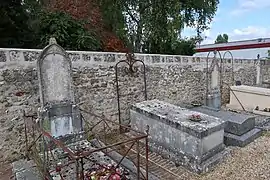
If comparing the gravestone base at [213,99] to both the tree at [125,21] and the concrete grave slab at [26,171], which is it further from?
the concrete grave slab at [26,171]

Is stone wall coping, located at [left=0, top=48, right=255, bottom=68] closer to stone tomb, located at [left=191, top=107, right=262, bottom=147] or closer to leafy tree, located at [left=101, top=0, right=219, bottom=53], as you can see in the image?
leafy tree, located at [left=101, top=0, right=219, bottom=53]

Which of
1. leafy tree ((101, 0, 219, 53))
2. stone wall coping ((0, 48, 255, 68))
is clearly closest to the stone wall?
stone wall coping ((0, 48, 255, 68))

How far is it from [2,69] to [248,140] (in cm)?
587

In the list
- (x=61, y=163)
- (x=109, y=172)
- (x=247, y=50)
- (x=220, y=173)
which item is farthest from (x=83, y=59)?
(x=247, y=50)

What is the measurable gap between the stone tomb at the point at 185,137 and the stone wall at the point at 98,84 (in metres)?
1.33

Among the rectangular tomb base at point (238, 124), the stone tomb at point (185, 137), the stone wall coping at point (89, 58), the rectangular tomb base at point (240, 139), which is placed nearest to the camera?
the stone tomb at point (185, 137)

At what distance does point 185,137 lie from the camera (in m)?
4.87

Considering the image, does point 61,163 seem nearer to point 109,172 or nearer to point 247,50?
point 109,172

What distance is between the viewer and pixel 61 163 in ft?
14.2

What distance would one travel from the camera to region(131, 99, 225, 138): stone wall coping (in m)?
4.75

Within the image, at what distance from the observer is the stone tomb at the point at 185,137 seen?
15.4ft

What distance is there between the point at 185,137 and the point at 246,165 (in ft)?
4.42

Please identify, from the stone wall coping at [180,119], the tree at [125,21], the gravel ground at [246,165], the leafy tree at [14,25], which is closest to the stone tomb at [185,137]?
the stone wall coping at [180,119]

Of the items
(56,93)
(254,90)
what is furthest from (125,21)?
(56,93)
